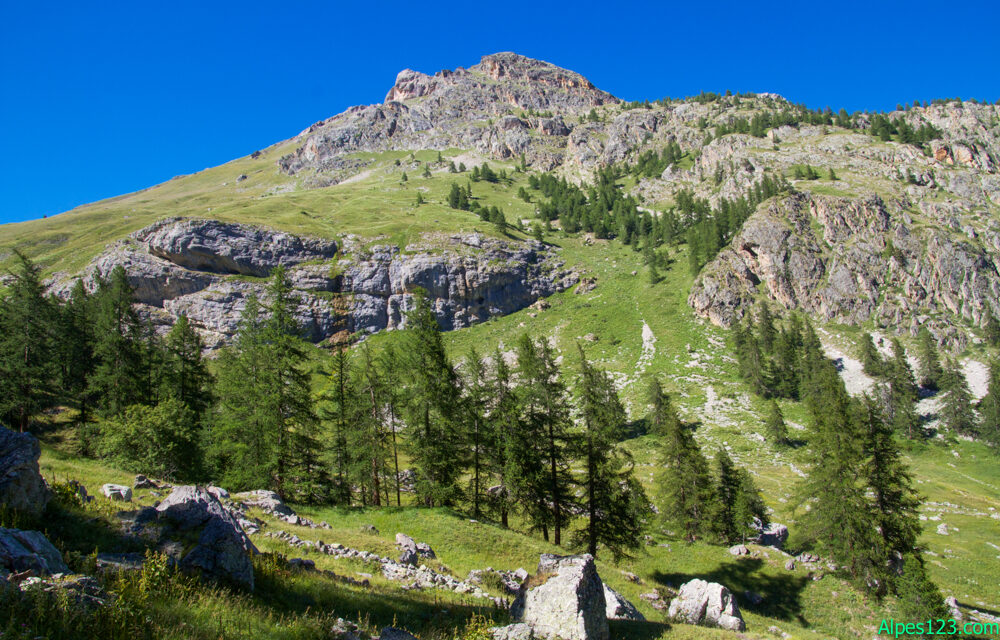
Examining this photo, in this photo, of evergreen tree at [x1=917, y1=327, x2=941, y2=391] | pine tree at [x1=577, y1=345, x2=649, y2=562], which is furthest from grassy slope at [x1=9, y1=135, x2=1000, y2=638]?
evergreen tree at [x1=917, y1=327, x2=941, y2=391]

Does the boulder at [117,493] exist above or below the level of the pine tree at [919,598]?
above

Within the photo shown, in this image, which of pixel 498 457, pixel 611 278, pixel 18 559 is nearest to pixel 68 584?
pixel 18 559

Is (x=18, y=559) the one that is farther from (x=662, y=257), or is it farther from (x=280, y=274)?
(x=662, y=257)

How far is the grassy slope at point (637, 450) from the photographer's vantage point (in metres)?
18.0

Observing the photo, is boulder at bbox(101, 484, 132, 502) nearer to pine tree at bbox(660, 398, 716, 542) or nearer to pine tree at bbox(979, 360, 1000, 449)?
pine tree at bbox(660, 398, 716, 542)

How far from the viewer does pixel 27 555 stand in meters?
5.43

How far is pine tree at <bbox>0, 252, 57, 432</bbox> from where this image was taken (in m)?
28.5

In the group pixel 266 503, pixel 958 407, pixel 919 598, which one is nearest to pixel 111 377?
pixel 266 503

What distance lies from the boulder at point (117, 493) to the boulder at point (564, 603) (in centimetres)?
1202

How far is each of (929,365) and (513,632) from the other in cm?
9592

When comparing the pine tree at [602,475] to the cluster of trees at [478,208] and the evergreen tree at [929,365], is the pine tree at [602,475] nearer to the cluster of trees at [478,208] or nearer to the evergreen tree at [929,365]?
the evergreen tree at [929,365]

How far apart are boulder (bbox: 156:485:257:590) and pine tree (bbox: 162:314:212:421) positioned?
2894 centimetres

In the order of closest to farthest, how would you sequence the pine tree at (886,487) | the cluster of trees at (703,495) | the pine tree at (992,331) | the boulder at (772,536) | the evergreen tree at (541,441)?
the pine tree at (886,487)
the evergreen tree at (541,441)
the cluster of trees at (703,495)
the boulder at (772,536)
the pine tree at (992,331)
